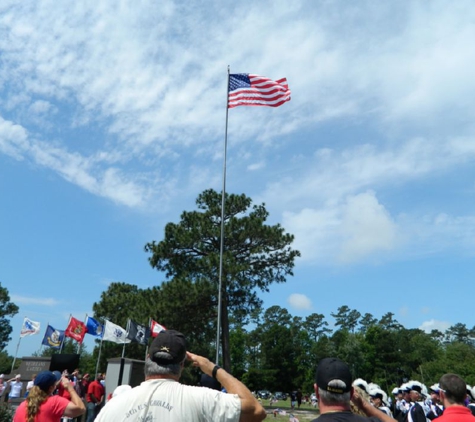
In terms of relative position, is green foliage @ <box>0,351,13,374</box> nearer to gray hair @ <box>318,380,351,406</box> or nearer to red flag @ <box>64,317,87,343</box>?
red flag @ <box>64,317,87,343</box>

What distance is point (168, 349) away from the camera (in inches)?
105

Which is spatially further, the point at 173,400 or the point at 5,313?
the point at 5,313

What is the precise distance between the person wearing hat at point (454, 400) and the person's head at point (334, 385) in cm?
128

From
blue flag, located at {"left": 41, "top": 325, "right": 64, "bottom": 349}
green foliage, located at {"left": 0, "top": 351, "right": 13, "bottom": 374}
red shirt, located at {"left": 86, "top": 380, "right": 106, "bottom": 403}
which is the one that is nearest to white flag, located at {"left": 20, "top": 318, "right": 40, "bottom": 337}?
blue flag, located at {"left": 41, "top": 325, "right": 64, "bottom": 349}

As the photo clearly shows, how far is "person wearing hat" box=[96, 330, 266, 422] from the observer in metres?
2.45

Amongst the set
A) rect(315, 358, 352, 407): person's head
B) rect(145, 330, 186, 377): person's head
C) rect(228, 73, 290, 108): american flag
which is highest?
rect(228, 73, 290, 108): american flag

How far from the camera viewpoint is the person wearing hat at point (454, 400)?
3.42 metres

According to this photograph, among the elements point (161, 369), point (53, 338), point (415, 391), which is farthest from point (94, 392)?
point (161, 369)

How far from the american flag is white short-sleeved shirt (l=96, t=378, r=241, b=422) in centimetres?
1831

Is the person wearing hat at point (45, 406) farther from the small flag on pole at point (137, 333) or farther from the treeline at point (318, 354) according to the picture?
the treeline at point (318, 354)

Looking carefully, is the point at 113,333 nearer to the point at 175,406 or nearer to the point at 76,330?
the point at 76,330

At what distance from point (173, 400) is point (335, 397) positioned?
99 centimetres

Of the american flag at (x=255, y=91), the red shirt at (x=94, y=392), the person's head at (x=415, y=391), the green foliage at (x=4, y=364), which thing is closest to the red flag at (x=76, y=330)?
the red shirt at (x=94, y=392)

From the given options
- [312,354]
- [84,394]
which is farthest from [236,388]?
[312,354]
